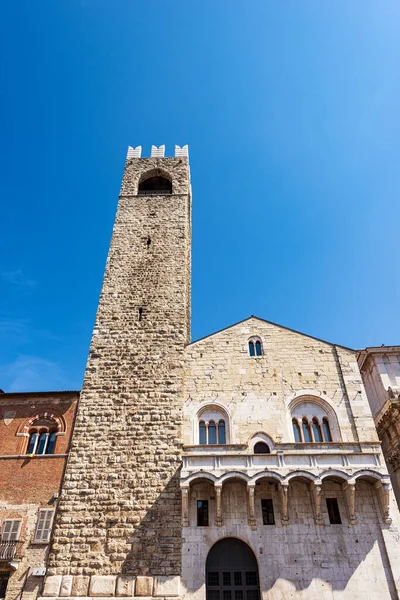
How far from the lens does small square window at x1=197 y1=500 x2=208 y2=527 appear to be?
12758 millimetres

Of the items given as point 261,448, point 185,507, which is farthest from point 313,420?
point 185,507

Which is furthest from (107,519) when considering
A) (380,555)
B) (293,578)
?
(380,555)

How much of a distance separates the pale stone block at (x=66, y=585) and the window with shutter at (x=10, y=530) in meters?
3.32

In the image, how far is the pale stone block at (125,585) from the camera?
11.6 meters

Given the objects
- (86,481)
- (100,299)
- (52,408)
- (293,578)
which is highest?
(100,299)

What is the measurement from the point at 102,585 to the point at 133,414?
5240 mm

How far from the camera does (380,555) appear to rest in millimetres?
11984

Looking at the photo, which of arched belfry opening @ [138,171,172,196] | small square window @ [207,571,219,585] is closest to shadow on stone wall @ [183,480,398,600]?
small square window @ [207,571,219,585]

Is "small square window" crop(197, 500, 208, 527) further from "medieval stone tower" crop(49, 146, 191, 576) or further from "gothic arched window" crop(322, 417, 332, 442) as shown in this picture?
"gothic arched window" crop(322, 417, 332, 442)

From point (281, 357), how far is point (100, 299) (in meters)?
8.44

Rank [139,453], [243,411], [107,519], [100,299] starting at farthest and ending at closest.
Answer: [100,299], [243,411], [139,453], [107,519]

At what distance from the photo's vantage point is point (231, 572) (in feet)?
39.7

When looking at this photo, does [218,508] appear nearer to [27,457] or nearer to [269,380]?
[269,380]

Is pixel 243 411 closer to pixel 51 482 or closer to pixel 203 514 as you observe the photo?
pixel 203 514
